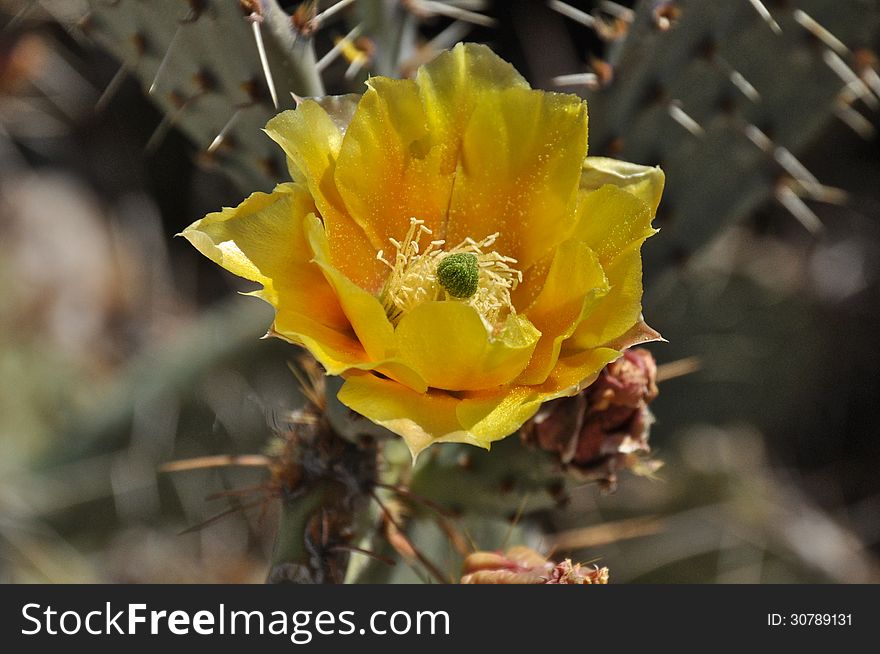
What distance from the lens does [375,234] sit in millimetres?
1126

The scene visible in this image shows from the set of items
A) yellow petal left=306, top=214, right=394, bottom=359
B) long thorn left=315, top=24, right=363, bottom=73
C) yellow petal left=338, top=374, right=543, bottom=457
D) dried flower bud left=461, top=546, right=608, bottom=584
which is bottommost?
dried flower bud left=461, top=546, right=608, bottom=584

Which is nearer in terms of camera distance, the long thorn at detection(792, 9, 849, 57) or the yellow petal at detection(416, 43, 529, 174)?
the yellow petal at detection(416, 43, 529, 174)

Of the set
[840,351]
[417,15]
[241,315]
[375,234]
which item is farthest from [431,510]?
[840,351]

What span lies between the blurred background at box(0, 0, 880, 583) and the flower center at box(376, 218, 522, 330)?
301 mm

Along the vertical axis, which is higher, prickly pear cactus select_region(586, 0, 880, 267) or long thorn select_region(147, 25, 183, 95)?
prickly pear cactus select_region(586, 0, 880, 267)

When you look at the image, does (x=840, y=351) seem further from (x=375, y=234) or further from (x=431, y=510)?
(x=375, y=234)

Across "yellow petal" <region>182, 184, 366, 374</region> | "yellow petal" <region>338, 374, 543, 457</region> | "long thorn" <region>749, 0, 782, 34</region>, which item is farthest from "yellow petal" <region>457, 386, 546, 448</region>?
"long thorn" <region>749, 0, 782, 34</region>

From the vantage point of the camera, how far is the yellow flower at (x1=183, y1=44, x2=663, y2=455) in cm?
94

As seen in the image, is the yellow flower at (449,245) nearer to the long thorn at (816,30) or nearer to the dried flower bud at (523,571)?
the dried flower bud at (523,571)

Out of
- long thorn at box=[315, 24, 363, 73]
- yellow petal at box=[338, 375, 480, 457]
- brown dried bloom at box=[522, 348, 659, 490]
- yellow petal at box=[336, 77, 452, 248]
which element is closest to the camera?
yellow petal at box=[338, 375, 480, 457]

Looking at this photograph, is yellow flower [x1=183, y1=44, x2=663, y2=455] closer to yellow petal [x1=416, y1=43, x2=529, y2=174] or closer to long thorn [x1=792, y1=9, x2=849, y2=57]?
yellow petal [x1=416, y1=43, x2=529, y2=174]

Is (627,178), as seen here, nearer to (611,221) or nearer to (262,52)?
(611,221)

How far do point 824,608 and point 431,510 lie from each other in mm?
534

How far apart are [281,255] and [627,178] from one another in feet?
1.22
